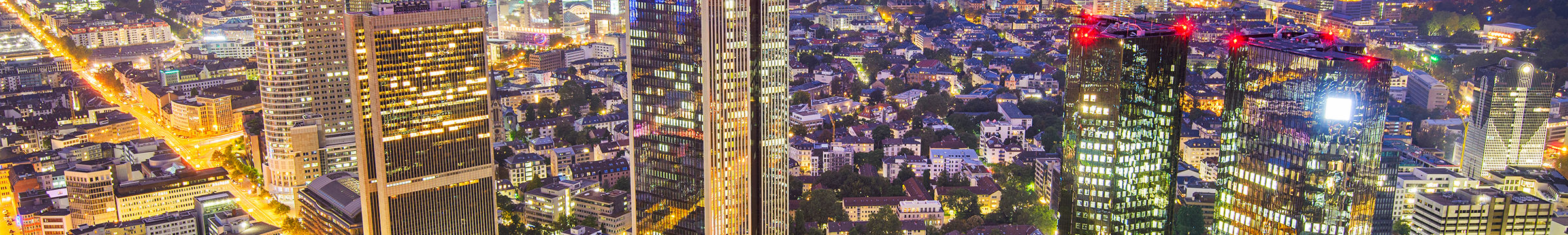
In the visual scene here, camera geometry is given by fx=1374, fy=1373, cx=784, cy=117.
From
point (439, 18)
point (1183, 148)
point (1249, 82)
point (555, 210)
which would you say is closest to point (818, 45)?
point (1183, 148)

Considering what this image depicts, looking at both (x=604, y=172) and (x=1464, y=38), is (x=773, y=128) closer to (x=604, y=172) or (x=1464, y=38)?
(x=604, y=172)

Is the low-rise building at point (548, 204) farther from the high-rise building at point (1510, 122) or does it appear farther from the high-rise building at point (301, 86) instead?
the high-rise building at point (1510, 122)

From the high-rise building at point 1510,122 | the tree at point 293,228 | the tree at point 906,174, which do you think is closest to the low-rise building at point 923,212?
the tree at point 906,174

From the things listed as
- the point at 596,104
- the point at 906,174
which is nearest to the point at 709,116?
the point at 906,174

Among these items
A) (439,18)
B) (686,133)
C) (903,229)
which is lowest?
(903,229)

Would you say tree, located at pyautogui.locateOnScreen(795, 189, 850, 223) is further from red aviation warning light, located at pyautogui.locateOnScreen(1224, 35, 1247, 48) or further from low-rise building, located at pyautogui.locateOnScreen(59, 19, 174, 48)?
low-rise building, located at pyautogui.locateOnScreen(59, 19, 174, 48)

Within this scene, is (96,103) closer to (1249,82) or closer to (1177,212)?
(1177,212)
